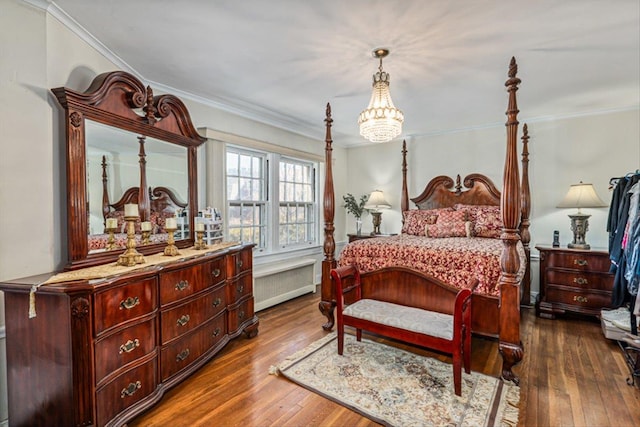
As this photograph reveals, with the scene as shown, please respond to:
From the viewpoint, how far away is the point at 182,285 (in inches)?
90.5

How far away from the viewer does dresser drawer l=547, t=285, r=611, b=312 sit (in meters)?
3.40

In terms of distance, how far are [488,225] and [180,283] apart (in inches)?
139

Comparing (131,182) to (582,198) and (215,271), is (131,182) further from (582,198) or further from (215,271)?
(582,198)

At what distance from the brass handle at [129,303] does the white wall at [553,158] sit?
4.25 meters

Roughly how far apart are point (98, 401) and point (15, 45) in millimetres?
1990

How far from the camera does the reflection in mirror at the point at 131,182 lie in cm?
222

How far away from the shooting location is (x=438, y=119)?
430 centimetres

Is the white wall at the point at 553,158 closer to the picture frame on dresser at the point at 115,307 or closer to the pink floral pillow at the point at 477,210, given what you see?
the pink floral pillow at the point at 477,210

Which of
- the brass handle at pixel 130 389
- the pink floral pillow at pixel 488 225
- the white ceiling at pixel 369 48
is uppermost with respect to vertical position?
the white ceiling at pixel 369 48

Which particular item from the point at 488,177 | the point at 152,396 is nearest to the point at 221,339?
the point at 152,396

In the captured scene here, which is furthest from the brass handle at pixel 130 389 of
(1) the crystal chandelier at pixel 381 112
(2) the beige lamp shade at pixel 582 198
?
(2) the beige lamp shade at pixel 582 198

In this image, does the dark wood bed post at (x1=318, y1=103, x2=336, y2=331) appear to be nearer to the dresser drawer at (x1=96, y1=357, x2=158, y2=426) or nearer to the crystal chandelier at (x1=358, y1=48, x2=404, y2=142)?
the crystal chandelier at (x1=358, y1=48, x2=404, y2=142)

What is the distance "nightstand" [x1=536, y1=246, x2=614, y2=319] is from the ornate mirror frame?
4022 mm

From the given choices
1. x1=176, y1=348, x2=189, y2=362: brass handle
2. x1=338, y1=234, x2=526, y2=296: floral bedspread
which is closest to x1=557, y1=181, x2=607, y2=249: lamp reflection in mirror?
x1=338, y1=234, x2=526, y2=296: floral bedspread
